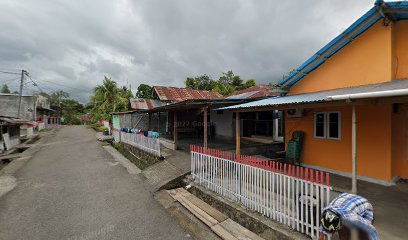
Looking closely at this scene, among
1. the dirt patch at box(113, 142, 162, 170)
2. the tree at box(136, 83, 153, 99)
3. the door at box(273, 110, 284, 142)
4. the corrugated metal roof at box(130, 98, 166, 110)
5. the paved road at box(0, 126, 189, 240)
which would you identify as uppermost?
the tree at box(136, 83, 153, 99)

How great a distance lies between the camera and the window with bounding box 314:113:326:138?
667 cm

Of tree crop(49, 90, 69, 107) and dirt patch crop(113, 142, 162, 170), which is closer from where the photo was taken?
dirt patch crop(113, 142, 162, 170)

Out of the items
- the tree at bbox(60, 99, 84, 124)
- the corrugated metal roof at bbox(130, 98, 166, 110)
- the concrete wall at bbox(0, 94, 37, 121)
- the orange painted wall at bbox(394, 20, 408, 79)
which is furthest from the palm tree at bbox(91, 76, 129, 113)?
the tree at bbox(60, 99, 84, 124)

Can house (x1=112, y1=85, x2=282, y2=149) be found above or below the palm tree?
below

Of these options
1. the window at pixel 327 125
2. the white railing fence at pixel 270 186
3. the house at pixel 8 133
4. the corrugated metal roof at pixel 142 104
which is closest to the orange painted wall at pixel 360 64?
the window at pixel 327 125

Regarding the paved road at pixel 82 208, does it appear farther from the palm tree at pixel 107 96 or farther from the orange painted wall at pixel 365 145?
the palm tree at pixel 107 96

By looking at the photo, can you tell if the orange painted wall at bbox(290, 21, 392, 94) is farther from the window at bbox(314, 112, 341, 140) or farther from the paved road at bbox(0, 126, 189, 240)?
the paved road at bbox(0, 126, 189, 240)

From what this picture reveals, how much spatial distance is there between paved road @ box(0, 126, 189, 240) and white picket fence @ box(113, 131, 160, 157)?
59.6 inches

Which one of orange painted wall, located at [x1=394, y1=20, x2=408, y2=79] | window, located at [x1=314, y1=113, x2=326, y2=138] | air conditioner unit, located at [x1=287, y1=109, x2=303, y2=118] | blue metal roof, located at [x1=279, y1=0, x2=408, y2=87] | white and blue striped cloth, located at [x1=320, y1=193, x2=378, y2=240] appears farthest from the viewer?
air conditioner unit, located at [x1=287, y1=109, x2=303, y2=118]

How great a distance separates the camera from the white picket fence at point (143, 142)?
909 cm

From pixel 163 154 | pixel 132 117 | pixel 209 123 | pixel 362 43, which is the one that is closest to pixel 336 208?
pixel 362 43

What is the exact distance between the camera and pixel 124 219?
4742 mm

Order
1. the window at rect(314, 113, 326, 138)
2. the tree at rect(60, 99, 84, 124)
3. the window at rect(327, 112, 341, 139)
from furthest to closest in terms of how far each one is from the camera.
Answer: the tree at rect(60, 99, 84, 124) < the window at rect(314, 113, 326, 138) < the window at rect(327, 112, 341, 139)

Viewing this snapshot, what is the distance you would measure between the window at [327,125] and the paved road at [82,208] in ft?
18.3
